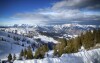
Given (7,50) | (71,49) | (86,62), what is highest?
(86,62)

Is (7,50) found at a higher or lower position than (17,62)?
lower

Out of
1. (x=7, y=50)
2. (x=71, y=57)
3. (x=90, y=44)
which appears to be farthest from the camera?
(x=7, y=50)

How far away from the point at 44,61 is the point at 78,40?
29412mm

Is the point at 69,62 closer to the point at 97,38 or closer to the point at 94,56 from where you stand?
the point at 94,56

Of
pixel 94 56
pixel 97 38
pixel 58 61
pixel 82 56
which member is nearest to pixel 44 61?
pixel 58 61

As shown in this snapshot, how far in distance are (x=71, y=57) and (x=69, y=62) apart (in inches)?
24.2

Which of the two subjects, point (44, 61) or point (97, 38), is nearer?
point (44, 61)

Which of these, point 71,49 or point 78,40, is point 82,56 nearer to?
point 71,49

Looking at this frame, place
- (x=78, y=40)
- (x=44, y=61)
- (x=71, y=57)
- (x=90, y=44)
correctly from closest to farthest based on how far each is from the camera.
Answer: (x=44, y=61) → (x=71, y=57) → (x=90, y=44) → (x=78, y=40)

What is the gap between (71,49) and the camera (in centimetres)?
3741

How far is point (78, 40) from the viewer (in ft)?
138

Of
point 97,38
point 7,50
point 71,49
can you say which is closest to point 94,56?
point 71,49

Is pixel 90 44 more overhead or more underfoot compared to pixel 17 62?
more underfoot

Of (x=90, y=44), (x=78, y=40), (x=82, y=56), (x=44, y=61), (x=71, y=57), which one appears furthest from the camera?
(x=78, y=40)
